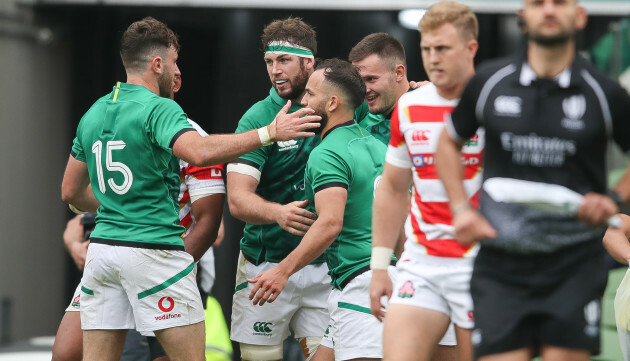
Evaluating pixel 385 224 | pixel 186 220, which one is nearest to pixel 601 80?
pixel 385 224

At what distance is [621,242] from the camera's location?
5.44 meters

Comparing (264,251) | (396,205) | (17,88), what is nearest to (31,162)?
(17,88)

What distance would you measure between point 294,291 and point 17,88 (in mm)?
5470

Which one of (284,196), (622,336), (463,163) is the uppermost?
(463,163)

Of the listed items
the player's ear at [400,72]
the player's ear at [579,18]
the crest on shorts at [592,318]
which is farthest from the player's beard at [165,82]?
the crest on shorts at [592,318]

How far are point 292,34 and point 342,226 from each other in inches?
62.1

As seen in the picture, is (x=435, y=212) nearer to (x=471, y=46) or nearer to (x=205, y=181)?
(x=471, y=46)

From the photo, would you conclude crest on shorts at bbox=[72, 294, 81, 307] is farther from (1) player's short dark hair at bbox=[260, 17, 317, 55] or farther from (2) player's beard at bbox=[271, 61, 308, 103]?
(1) player's short dark hair at bbox=[260, 17, 317, 55]

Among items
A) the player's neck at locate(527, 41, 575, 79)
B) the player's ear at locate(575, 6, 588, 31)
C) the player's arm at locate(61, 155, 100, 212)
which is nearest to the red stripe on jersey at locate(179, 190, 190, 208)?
the player's arm at locate(61, 155, 100, 212)

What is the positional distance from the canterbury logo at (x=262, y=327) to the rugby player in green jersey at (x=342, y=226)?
2.30 ft

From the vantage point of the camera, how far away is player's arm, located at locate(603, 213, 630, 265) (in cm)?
539

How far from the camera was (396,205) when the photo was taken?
4469mm

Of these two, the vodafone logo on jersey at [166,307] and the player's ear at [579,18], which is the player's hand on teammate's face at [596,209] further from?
the vodafone logo on jersey at [166,307]

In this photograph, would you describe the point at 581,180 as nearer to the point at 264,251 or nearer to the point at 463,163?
the point at 463,163
